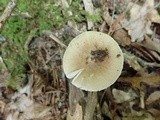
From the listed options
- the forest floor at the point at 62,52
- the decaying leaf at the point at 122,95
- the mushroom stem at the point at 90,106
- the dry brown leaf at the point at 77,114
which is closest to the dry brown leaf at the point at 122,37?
the forest floor at the point at 62,52

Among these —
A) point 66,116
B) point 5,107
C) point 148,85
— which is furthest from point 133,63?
point 5,107

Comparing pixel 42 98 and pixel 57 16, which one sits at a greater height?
pixel 57 16

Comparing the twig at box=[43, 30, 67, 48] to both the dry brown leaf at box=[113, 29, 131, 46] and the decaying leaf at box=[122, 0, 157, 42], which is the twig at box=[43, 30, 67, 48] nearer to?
the dry brown leaf at box=[113, 29, 131, 46]

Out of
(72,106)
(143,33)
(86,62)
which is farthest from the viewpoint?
(143,33)

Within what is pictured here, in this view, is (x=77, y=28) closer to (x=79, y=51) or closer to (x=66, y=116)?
(x=79, y=51)

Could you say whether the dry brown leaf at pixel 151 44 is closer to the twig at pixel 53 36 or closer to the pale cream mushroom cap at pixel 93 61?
the pale cream mushroom cap at pixel 93 61

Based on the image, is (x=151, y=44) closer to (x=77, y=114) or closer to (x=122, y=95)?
(x=122, y=95)
